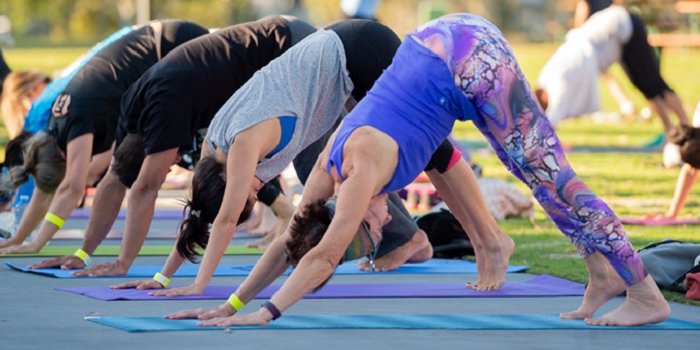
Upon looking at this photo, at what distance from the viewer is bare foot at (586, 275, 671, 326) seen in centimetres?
611

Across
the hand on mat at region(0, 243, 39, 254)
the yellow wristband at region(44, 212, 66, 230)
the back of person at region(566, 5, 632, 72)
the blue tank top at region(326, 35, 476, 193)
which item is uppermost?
the blue tank top at region(326, 35, 476, 193)

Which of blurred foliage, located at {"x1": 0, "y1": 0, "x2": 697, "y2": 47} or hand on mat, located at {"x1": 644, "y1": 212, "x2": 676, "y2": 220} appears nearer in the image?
hand on mat, located at {"x1": 644, "y1": 212, "x2": 676, "y2": 220}

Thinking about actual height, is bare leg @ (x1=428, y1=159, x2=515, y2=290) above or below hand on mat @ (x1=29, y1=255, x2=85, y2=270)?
above

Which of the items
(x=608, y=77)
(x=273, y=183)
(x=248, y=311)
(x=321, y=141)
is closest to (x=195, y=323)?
(x=248, y=311)

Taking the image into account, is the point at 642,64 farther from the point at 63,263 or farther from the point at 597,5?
the point at 63,263

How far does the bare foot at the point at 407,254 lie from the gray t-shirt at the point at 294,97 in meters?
1.36

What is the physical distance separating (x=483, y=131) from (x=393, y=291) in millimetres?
1206

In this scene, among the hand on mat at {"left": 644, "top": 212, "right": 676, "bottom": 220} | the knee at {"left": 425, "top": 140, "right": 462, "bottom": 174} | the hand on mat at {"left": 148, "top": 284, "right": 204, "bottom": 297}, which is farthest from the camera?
the hand on mat at {"left": 644, "top": 212, "right": 676, "bottom": 220}

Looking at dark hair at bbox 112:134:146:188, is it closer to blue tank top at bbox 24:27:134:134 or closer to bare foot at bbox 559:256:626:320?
blue tank top at bbox 24:27:134:134

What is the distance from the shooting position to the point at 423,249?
27.9 ft

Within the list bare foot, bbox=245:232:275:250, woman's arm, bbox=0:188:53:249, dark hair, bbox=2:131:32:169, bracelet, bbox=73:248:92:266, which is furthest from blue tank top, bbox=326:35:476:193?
bare foot, bbox=245:232:275:250

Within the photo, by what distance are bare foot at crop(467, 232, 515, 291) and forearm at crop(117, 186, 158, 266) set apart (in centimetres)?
157

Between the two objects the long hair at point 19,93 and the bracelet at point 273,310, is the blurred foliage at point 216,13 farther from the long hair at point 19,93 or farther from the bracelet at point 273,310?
the bracelet at point 273,310

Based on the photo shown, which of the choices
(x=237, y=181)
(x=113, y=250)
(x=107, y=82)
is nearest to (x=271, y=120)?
(x=237, y=181)
